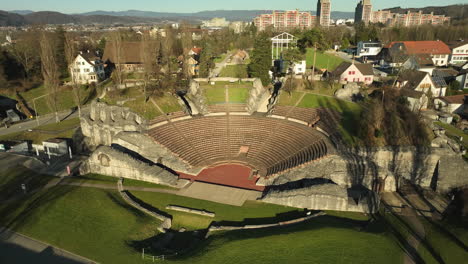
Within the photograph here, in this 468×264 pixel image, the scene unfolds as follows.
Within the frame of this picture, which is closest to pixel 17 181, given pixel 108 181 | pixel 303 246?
pixel 108 181

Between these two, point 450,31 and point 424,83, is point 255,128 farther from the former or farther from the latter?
point 450,31

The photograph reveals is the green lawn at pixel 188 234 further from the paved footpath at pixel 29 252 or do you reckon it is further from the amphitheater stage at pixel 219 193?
the amphitheater stage at pixel 219 193

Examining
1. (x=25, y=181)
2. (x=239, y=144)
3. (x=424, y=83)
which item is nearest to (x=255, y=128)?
(x=239, y=144)

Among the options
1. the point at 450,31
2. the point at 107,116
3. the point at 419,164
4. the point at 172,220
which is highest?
the point at 450,31

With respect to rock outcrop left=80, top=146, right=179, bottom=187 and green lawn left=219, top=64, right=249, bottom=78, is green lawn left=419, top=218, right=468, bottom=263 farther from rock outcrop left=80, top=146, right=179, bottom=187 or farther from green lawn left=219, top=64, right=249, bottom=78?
green lawn left=219, top=64, right=249, bottom=78

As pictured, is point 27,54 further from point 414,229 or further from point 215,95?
point 414,229

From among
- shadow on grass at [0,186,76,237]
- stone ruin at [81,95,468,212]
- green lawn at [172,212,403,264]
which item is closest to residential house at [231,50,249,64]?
stone ruin at [81,95,468,212]

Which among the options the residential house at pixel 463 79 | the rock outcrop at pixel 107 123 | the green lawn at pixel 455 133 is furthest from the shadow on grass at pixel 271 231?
the residential house at pixel 463 79
